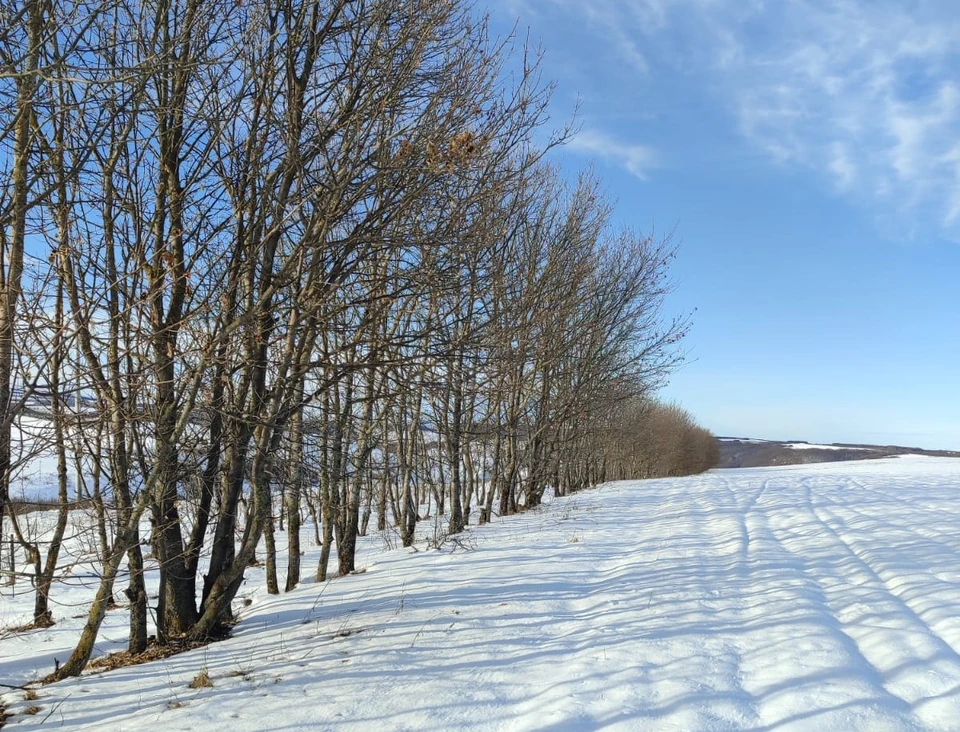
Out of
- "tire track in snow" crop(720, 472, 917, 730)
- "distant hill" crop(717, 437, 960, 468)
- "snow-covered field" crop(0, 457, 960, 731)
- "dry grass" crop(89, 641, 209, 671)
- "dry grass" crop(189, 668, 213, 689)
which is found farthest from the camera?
"distant hill" crop(717, 437, 960, 468)

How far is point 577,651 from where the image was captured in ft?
14.4

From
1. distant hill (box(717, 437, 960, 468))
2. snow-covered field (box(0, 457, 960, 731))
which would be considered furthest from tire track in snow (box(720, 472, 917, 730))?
distant hill (box(717, 437, 960, 468))

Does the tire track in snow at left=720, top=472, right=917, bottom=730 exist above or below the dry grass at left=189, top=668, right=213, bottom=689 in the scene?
below

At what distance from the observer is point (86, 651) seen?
4.87 metres

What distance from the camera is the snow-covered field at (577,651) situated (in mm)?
3498

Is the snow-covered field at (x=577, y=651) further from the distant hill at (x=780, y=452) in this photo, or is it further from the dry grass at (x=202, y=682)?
the distant hill at (x=780, y=452)

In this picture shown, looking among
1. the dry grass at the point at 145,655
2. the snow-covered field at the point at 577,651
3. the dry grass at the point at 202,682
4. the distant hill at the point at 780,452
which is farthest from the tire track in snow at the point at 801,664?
the distant hill at the point at 780,452

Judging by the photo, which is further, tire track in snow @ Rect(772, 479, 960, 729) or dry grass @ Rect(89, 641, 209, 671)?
dry grass @ Rect(89, 641, 209, 671)

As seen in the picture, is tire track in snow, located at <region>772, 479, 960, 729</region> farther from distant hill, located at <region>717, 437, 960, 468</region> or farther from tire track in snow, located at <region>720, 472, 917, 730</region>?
distant hill, located at <region>717, 437, 960, 468</region>

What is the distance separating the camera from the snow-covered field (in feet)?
11.5

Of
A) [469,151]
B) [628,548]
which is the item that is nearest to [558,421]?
[628,548]

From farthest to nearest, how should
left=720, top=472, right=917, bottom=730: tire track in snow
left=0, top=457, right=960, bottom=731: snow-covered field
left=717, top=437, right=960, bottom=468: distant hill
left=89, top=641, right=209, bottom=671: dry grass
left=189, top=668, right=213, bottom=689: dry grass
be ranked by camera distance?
left=717, top=437, right=960, bottom=468: distant hill → left=89, top=641, right=209, bottom=671: dry grass → left=189, top=668, right=213, bottom=689: dry grass → left=0, top=457, right=960, bottom=731: snow-covered field → left=720, top=472, right=917, bottom=730: tire track in snow

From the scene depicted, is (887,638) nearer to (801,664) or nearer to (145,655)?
(801,664)

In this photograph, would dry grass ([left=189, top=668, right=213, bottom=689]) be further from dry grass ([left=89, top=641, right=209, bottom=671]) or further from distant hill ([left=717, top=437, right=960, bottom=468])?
distant hill ([left=717, top=437, right=960, bottom=468])
